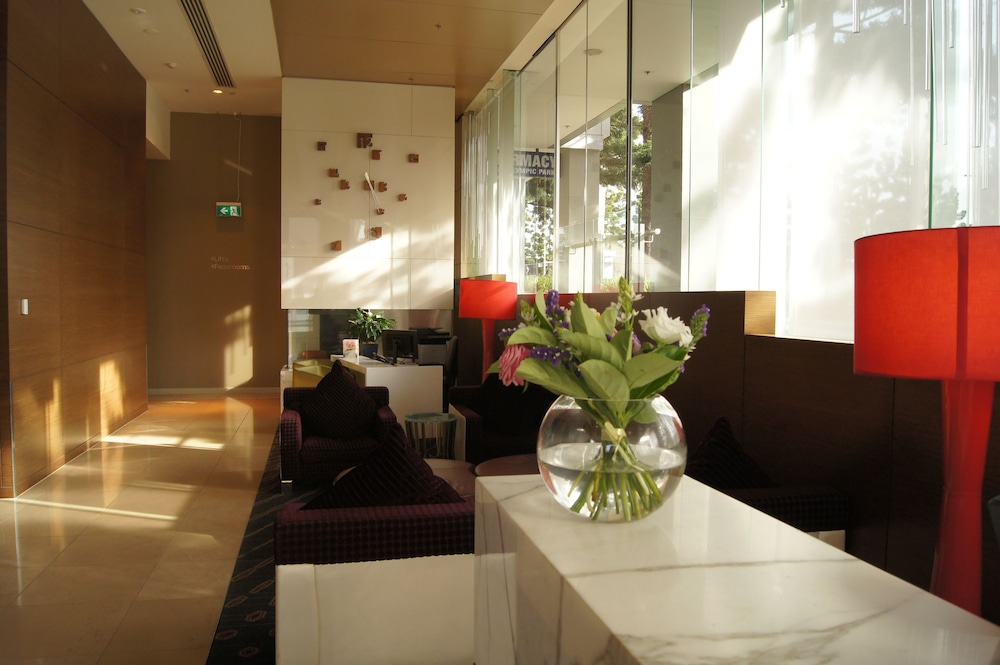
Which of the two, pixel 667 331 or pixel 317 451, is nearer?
pixel 667 331

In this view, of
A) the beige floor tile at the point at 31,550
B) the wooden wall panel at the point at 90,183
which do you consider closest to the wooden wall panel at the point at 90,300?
the wooden wall panel at the point at 90,183

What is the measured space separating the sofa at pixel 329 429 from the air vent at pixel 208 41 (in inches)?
134

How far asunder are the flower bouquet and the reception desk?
5018 mm

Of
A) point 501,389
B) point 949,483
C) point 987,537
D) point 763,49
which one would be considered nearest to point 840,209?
point 763,49

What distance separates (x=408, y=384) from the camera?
20.8ft

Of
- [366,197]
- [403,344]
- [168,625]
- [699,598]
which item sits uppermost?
[366,197]

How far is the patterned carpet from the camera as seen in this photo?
274 cm

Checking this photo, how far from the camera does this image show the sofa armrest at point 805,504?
2.23m

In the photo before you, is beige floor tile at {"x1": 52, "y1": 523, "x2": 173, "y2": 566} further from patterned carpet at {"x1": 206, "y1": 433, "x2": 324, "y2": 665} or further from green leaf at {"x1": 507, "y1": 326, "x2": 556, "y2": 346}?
green leaf at {"x1": 507, "y1": 326, "x2": 556, "y2": 346}

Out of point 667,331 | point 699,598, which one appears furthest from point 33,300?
point 699,598

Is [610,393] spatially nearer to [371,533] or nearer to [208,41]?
[371,533]

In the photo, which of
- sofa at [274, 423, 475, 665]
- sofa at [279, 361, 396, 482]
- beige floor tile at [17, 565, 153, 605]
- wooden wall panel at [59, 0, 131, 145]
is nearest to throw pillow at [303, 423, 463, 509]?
sofa at [274, 423, 475, 665]

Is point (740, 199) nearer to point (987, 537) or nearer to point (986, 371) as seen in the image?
point (987, 537)

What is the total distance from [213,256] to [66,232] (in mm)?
4482
